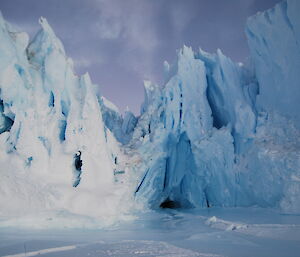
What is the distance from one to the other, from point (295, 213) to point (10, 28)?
42.8 ft

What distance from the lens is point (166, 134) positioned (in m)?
13.9

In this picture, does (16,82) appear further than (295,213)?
Yes

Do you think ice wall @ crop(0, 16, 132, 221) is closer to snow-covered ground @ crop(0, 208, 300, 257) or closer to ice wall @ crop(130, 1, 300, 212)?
snow-covered ground @ crop(0, 208, 300, 257)

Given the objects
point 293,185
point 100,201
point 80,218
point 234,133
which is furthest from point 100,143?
point 293,185

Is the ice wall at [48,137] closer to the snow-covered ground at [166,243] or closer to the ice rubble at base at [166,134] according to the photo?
the ice rubble at base at [166,134]

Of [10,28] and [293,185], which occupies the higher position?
[10,28]

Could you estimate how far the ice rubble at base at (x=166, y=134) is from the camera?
9.80 meters

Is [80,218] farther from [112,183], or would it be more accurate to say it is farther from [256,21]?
[256,21]

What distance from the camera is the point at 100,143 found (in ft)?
38.5

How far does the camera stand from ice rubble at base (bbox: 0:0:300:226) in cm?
980

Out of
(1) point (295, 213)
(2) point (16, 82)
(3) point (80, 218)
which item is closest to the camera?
(3) point (80, 218)

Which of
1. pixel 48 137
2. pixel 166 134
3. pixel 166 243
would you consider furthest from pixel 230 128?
pixel 166 243

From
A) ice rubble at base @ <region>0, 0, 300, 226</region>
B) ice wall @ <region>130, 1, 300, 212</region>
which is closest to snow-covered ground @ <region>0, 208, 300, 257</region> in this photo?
ice rubble at base @ <region>0, 0, 300, 226</region>

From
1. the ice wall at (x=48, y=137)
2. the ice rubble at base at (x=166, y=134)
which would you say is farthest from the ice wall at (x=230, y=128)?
the ice wall at (x=48, y=137)
